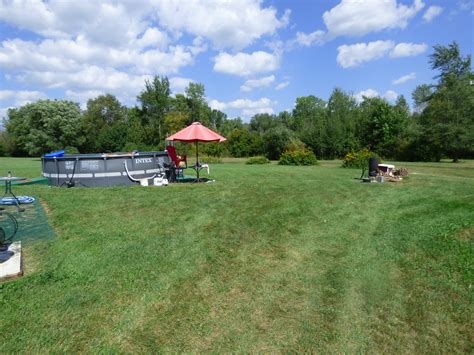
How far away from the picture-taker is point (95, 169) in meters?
12.1

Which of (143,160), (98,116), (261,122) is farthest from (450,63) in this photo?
(261,122)

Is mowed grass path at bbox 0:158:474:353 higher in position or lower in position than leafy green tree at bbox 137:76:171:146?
lower

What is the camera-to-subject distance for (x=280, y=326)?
4000mm

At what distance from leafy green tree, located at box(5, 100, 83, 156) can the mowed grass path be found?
4469 cm

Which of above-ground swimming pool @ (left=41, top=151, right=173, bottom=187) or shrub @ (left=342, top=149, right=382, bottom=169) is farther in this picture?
shrub @ (left=342, top=149, right=382, bottom=169)

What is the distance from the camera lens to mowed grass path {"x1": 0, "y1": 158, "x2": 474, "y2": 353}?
377 cm

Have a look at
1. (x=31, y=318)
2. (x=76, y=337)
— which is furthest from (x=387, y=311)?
(x=31, y=318)

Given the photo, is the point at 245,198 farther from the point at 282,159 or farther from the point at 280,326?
the point at 282,159

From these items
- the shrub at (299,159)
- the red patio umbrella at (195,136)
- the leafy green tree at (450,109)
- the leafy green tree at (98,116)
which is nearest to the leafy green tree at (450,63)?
the leafy green tree at (450,109)

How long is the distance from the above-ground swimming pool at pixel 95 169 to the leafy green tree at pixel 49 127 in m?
39.9

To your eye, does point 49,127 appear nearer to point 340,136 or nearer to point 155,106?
point 155,106

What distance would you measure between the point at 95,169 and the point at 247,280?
884 cm

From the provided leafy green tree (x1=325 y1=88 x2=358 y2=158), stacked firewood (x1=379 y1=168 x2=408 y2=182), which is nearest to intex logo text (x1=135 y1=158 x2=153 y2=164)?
stacked firewood (x1=379 y1=168 x2=408 y2=182)

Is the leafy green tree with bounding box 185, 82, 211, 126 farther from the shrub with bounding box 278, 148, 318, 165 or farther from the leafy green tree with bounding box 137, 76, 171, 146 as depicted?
the shrub with bounding box 278, 148, 318, 165
